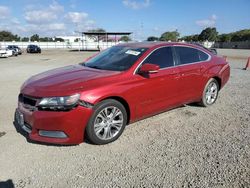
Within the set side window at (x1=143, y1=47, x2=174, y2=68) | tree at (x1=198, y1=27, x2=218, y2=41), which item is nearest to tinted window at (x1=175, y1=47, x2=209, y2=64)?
side window at (x1=143, y1=47, x2=174, y2=68)

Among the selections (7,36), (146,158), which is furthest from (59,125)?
(7,36)

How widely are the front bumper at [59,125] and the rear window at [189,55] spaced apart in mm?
2683

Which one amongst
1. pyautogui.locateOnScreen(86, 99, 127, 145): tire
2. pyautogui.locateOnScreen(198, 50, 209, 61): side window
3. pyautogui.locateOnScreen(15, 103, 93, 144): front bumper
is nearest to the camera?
pyautogui.locateOnScreen(15, 103, 93, 144): front bumper

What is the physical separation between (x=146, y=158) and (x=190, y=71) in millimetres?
2682

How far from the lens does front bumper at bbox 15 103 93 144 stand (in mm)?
4156

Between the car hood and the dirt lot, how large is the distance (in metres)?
0.90

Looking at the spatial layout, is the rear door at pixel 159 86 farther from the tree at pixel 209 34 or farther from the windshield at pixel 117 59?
the tree at pixel 209 34

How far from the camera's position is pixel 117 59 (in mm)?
5504

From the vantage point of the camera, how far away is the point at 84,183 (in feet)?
11.3

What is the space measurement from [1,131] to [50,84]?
1.51m

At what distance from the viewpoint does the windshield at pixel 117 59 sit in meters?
5.20

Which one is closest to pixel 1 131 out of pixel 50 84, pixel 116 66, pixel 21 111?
pixel 21 111

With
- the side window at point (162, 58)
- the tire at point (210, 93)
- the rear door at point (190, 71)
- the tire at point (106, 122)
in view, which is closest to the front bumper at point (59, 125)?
the tire at point (106, 122)

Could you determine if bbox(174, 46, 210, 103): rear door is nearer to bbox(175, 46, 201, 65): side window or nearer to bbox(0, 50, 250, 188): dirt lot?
bbox(175, 46, 201, 65): side window
